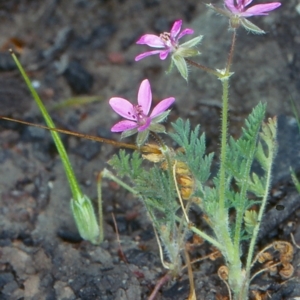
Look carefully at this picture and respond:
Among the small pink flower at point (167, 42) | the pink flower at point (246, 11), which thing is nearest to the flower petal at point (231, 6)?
the pink flower at point (246, 11)

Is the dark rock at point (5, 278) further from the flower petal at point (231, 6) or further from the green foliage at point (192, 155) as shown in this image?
the flower petal at point (231, 6)

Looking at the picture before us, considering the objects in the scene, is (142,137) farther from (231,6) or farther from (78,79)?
(78,79)

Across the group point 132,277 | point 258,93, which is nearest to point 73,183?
point 132,277

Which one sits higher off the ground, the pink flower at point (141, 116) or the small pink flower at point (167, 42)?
the small pink flower at point (167, 42)

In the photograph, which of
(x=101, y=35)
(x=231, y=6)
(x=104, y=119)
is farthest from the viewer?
(x=101, y=35)

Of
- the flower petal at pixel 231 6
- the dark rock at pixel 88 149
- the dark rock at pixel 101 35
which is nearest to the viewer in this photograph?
the flower petal at pixel 231 6

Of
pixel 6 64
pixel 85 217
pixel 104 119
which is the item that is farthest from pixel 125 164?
pixel 6 64
